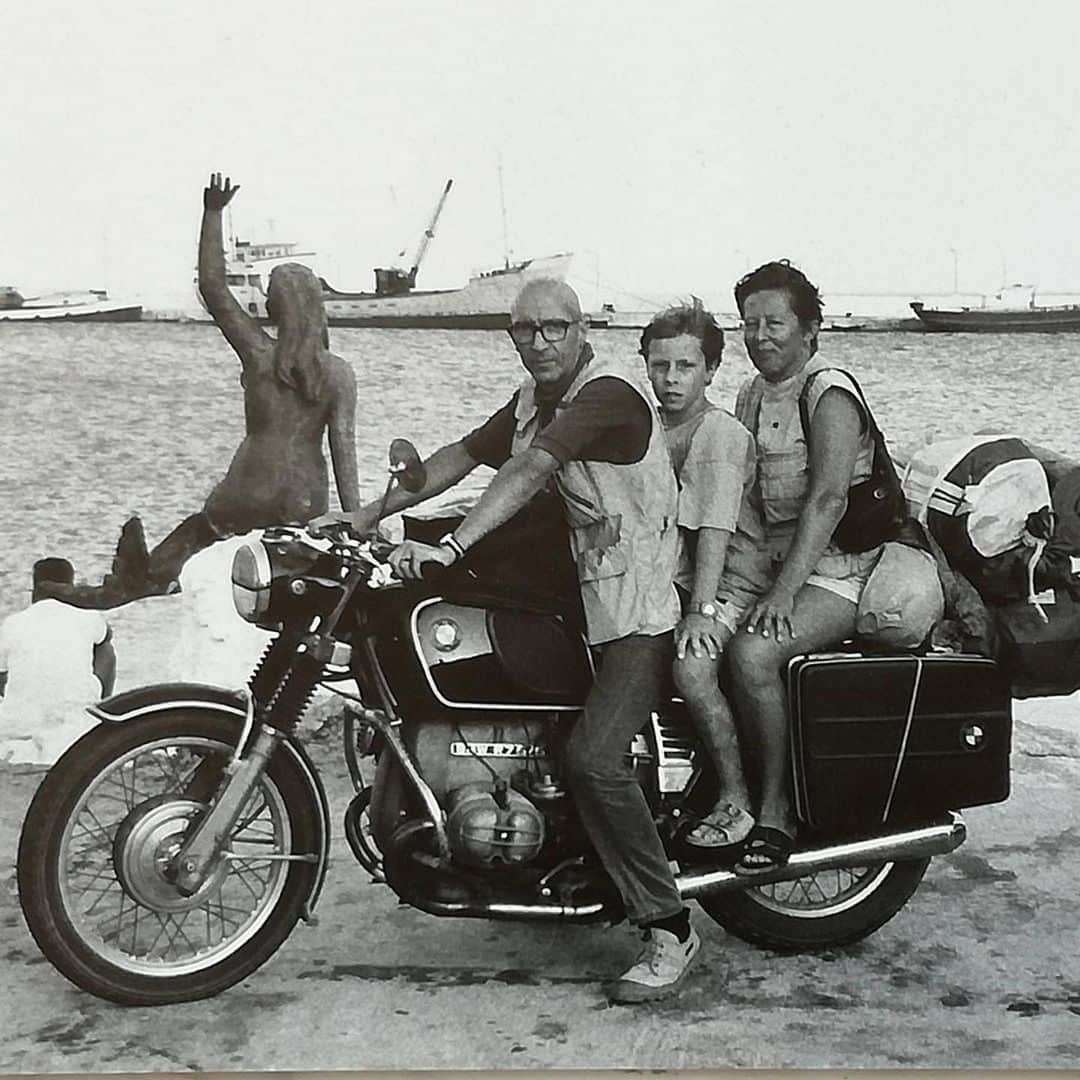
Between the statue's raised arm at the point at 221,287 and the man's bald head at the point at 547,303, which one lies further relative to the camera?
the statue's raised arm at the point at 221,287

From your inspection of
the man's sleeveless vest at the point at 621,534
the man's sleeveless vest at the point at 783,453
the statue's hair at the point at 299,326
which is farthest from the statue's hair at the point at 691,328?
the statue's hair at the point at 299,326

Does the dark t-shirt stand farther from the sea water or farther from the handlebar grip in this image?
the sea water

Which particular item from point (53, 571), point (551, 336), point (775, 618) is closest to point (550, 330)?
point (551, 336)

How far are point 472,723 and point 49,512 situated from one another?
117 cm

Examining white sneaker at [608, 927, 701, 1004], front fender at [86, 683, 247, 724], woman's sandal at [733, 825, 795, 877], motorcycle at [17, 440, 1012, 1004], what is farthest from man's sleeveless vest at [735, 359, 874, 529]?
front fender at [86, 683, 247, 724]

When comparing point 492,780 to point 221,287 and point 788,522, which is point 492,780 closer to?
point 788,522

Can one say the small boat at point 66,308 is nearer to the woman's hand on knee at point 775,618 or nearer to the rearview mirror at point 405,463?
the rearview mirror at point 405,463

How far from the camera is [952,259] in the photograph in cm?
339

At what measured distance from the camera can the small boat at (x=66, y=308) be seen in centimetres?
315

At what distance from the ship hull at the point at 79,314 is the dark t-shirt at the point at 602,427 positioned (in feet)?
3.66

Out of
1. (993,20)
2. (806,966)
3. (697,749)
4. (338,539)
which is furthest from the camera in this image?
(993,20)

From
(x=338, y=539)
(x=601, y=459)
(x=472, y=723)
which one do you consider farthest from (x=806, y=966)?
(x=338, y=539)

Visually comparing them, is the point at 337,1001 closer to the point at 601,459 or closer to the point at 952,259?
the point at 601,459

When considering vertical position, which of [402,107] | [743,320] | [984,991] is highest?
[402,107]
